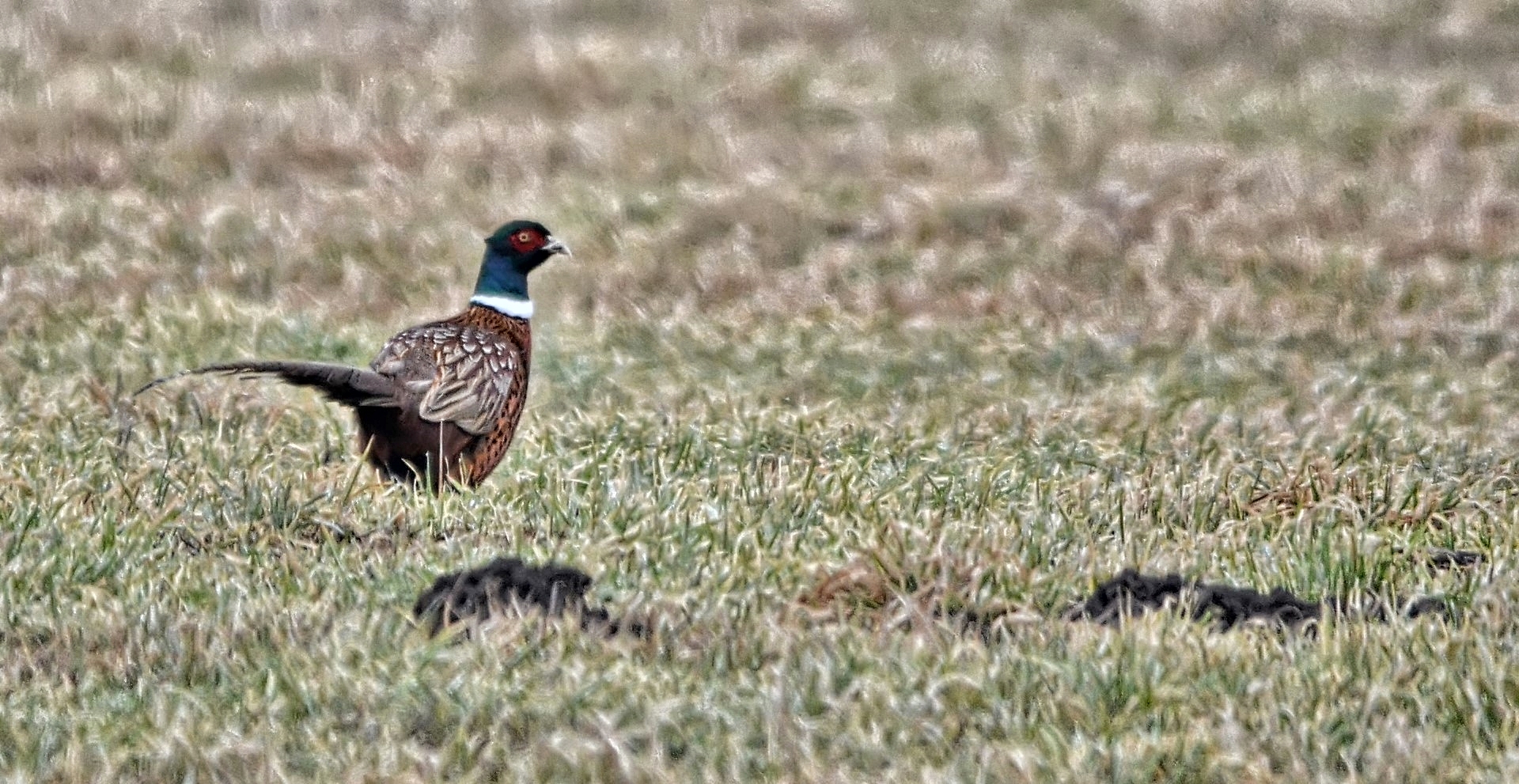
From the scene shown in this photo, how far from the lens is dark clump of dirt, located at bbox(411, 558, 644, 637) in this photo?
15.8 feet

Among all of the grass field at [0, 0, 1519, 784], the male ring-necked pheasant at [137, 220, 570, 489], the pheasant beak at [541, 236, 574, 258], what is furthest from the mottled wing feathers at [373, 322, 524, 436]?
the pheasant beak at [541, 236, 574, 258]

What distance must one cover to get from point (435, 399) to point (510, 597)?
1736mm

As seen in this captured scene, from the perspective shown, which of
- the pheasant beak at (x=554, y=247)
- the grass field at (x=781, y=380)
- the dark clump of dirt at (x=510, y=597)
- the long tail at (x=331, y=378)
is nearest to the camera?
the grass field at (x=781, y=380)

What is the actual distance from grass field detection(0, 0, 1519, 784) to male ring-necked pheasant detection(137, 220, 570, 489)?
21cm

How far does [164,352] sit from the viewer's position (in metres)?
8.72

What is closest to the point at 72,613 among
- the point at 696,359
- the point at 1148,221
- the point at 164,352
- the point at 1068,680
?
the point at 1068,680

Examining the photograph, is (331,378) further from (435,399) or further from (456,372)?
(456,372)

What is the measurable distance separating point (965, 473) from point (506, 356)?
145 centimetres

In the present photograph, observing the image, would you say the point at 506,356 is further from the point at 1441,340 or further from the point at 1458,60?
the point at 1458,60

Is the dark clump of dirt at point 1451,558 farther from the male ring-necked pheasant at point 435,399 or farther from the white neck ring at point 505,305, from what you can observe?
the white neck ring at point 505,305

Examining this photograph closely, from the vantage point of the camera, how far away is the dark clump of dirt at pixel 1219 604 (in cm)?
495

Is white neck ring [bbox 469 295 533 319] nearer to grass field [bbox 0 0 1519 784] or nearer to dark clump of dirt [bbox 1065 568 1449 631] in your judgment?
grass field [bbox 0 0 1519 784]

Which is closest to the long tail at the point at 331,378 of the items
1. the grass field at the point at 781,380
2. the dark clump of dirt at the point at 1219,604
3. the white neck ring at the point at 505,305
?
the grass field at the point at 781,380

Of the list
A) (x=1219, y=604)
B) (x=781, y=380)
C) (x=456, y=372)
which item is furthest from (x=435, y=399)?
(x=781, y=380)
